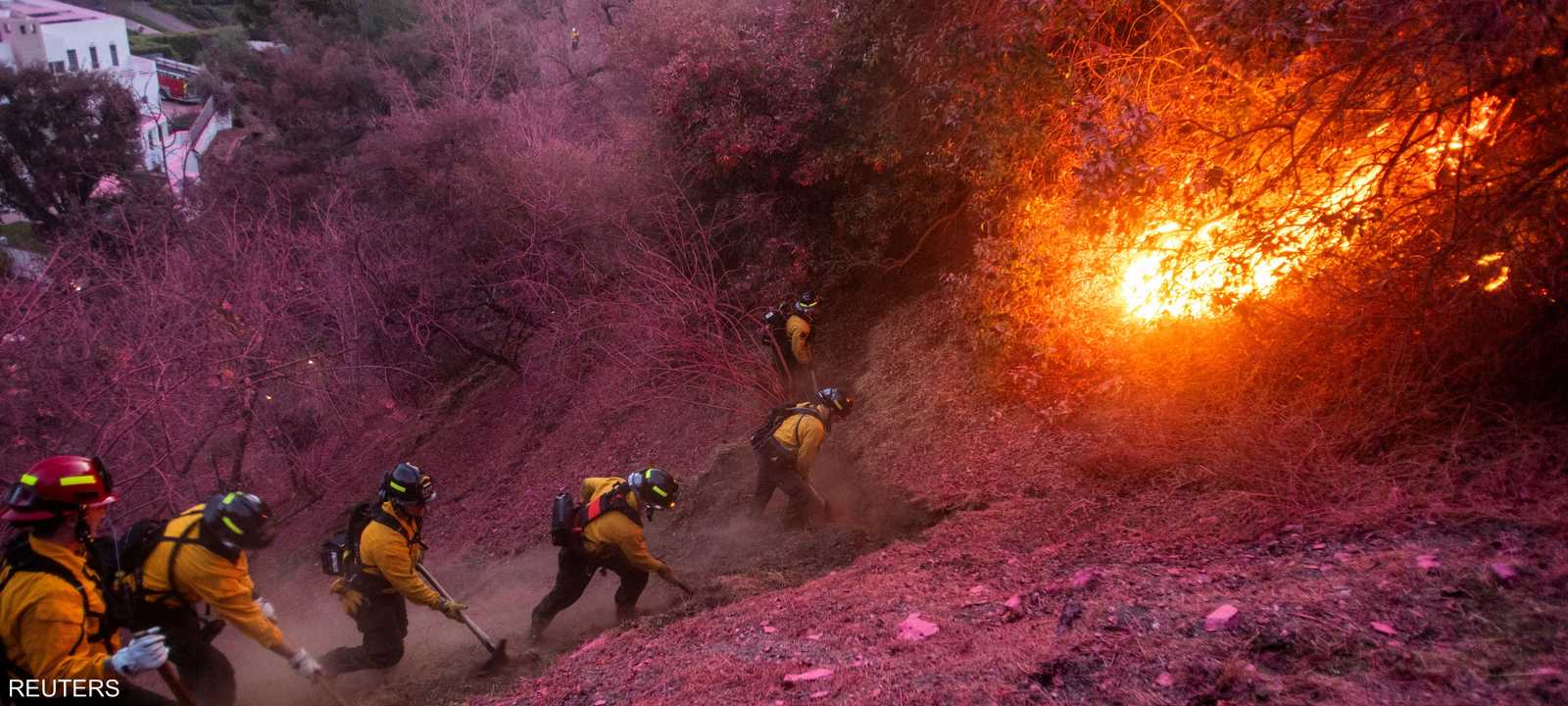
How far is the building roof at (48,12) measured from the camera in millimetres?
30312

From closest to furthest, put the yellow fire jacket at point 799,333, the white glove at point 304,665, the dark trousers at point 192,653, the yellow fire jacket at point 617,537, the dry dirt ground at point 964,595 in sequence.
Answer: the dry dirt ground at point 964,595, the dark trousers at point 192,653, the white glove at point 304,665, the yellow fire jacket at point 617,537, the yellow fire jacket at point 799,333

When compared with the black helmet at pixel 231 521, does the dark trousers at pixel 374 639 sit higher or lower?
lower

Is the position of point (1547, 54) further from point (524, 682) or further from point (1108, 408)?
point (524, 682)

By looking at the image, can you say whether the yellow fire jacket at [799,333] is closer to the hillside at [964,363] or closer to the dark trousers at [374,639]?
the hillside at [964,363]

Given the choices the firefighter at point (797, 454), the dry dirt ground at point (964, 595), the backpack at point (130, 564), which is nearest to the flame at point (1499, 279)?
the dry dirt ground at point (964, 595)

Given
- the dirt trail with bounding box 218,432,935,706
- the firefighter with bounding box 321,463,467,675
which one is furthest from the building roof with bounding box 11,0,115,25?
the firefighter with bounding box 321,463,467,675

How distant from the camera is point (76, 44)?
1272 inches

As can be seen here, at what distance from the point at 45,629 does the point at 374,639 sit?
241 cm

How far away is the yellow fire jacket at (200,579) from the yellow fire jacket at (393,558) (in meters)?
0.84

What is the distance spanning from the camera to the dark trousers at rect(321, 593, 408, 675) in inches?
256

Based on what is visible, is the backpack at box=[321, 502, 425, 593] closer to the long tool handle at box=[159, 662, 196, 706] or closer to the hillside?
the hillside

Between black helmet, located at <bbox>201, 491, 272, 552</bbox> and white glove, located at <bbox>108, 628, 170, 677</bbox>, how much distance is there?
34.2 inches

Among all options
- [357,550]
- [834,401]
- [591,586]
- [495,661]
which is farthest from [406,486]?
[834,401]

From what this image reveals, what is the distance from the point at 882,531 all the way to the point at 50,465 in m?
5.91
